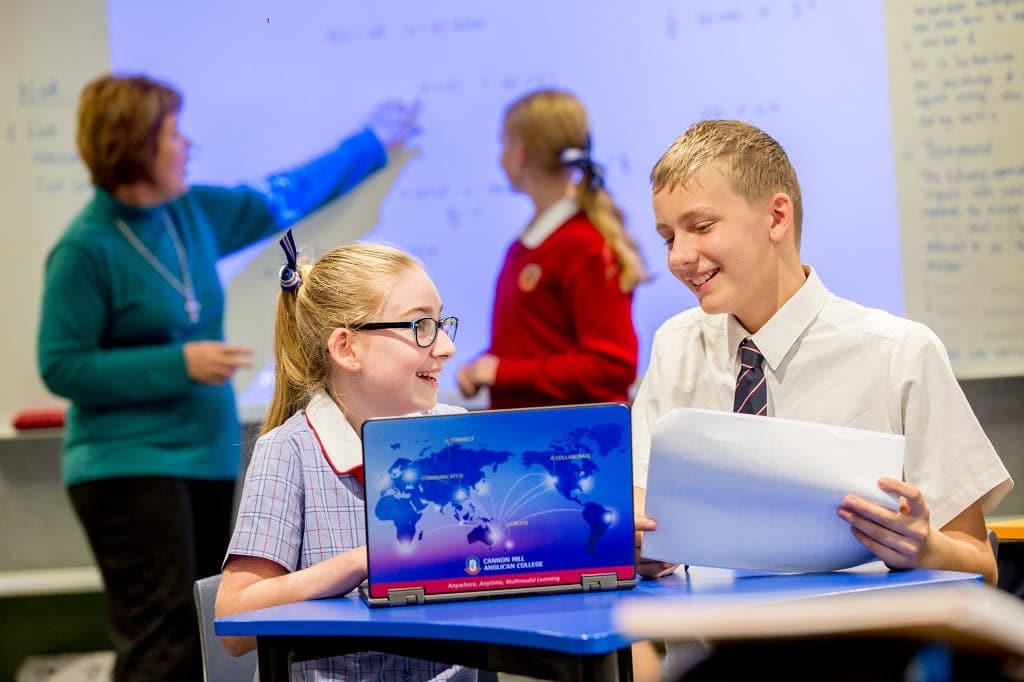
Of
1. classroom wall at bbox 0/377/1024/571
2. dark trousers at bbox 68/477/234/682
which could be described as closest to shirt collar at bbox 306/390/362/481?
dark trousers at bbox 68/477/234/682

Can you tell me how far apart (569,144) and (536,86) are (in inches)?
11.6

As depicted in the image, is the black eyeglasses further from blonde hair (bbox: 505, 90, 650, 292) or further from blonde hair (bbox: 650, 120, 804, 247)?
blonde hair (bbox: 505, 90, 650, 292)

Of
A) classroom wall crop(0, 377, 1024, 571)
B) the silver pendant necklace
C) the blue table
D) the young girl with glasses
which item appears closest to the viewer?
the blue table

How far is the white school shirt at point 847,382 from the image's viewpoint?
1778mm

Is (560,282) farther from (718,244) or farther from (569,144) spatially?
(718,244)

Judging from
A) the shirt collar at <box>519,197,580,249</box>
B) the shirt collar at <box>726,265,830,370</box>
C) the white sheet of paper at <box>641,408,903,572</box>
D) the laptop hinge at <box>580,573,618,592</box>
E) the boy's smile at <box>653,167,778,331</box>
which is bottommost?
the laptop hinge at <box>580,573,618,592</box>

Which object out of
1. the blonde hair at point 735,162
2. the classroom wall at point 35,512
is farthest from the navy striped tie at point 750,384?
the classroom wall at point 35,512

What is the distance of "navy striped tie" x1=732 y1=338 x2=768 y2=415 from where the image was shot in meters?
1.91

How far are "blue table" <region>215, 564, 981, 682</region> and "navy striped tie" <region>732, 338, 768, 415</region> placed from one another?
34 cm

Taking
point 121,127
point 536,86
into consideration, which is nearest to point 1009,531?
point 536,86

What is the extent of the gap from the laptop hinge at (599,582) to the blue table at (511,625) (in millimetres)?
15

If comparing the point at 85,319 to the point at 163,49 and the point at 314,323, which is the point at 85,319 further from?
the point at 314,323

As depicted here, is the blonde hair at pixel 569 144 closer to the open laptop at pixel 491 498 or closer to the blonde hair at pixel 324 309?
the blonde hair at pixel 324 309

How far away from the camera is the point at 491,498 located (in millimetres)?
1537
